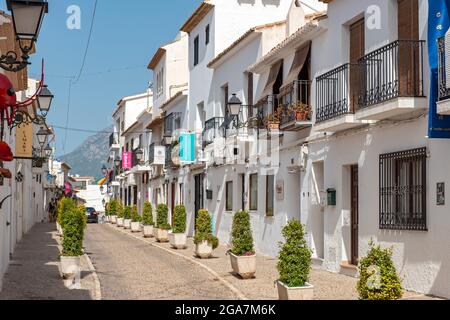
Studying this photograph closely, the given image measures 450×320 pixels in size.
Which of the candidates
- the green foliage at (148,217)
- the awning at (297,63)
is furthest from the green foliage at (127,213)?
the awning at (297,63)

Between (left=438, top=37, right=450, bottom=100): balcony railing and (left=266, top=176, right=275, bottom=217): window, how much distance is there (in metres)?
9.71

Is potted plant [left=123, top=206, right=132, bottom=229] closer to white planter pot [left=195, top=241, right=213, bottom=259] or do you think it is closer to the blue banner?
white planter pot [left=195, top=241, right=213, bottom=259]

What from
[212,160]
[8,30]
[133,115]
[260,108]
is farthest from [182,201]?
[133,115]

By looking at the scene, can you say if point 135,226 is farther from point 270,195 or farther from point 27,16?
point 27,16

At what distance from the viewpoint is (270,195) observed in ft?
68.9

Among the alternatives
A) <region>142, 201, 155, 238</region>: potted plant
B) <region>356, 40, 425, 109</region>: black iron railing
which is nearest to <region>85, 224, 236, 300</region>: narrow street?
<region>356, 40, 425, 109</region>: black iron railing

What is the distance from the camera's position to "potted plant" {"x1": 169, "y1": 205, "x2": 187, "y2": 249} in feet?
76.0

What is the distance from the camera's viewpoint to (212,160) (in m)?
27.0

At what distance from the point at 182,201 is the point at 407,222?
21.2 meters

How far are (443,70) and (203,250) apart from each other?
9.79 metres

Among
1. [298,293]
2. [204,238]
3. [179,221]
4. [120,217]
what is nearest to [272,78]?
[204,238]

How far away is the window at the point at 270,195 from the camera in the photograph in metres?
20.7

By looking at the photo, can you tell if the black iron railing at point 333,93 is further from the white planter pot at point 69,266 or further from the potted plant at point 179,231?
the potted plant at point 179,231

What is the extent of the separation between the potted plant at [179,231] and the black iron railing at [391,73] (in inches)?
404
